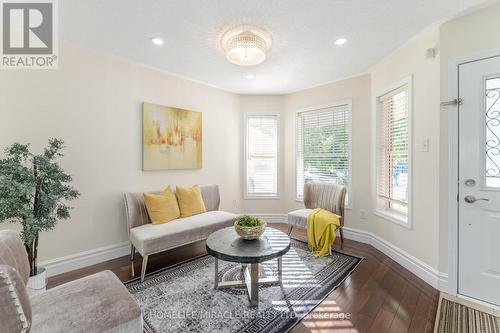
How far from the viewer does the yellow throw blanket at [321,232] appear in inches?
119

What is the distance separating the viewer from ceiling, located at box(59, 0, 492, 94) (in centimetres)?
195

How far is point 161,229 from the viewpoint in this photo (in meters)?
2.72

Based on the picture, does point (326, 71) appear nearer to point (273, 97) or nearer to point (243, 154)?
point (273, 97)

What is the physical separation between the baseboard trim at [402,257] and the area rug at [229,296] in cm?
46

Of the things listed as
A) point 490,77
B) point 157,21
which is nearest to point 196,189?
point 157,21

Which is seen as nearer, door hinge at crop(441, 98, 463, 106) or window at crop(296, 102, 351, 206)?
door hinge at crop(441, 98, 463, 106)

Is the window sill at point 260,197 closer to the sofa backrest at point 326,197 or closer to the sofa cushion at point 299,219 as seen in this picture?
the sofa backrest at point 326,197

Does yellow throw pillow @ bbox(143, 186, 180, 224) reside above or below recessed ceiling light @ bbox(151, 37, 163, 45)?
below

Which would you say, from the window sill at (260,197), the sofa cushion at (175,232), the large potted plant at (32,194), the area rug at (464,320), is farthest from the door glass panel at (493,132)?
the large potted plant at (32,194)

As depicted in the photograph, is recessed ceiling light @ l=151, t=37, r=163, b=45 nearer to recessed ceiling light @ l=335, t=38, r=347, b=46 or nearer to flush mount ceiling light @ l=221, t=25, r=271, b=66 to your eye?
flush mount ceiling light @ l=221, t=25, r=271, b=66

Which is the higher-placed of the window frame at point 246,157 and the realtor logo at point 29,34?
the realtor logo at point 29,34

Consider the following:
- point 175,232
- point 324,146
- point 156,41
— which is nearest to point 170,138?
point 156,41

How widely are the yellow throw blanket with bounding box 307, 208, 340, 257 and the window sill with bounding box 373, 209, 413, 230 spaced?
0.62 metres

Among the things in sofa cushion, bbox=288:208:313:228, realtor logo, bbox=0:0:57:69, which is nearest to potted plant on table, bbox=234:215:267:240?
sofa cushion, bbox=288:208:313:228
